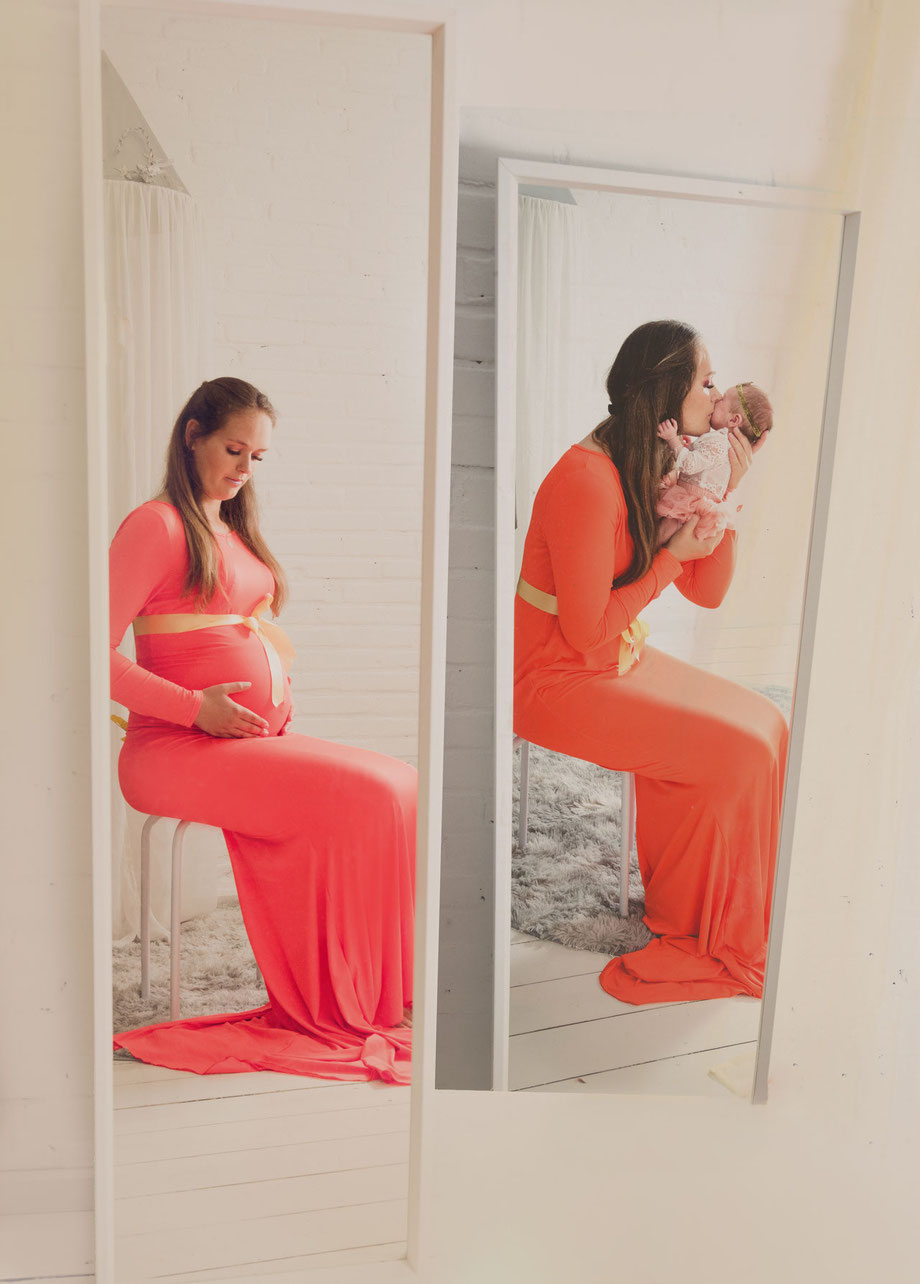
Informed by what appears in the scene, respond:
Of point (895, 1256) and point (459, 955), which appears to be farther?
point (459, 955)

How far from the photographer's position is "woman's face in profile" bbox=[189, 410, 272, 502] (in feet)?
4.73

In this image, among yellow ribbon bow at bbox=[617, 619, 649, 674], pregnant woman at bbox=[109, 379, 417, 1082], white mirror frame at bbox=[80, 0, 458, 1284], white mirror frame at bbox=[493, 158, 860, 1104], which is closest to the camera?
white mirror frame at bbox=[80, 0, 458, 1284]

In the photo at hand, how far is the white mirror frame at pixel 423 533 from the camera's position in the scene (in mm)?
1357

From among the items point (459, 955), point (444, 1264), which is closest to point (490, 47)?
point (459, 955)

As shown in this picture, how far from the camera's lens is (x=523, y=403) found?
1667 mm

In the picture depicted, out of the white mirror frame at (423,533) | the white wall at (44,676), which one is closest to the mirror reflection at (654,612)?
the white mirror frame at (423,533)

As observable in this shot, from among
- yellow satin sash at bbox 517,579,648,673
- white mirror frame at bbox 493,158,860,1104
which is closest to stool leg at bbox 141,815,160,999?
white mirror frame at bbox 493,158,860,1104

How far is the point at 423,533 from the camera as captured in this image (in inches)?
58.4

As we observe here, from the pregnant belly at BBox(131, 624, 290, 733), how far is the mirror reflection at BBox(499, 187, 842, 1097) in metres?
0.47

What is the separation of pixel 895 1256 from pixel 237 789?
135cm

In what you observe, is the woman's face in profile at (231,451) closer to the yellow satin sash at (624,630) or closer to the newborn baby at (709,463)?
the yellow satin sash at (624,630)

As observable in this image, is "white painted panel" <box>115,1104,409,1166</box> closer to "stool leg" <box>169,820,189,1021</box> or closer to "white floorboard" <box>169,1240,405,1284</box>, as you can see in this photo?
"white floorboard" <box>169,1240,405,1284</box>

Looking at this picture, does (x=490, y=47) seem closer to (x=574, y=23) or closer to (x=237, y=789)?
(x=574, y=23)

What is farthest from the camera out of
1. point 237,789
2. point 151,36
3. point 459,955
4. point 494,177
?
point 459,955
